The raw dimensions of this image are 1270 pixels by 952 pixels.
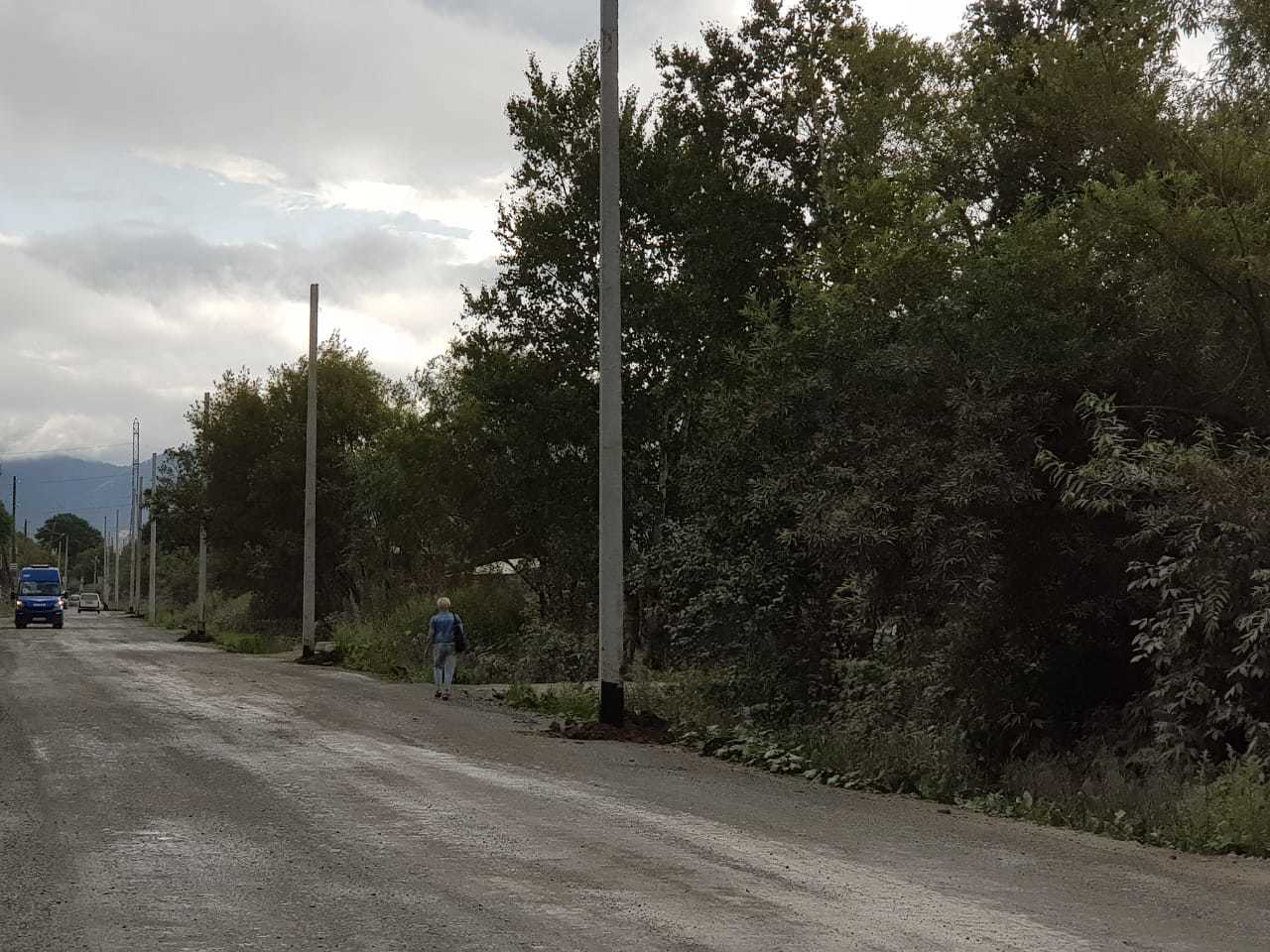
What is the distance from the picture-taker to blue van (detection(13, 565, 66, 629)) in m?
60.9

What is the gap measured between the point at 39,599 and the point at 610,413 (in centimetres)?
5251

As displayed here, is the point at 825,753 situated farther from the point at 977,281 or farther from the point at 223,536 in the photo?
the point at 223,536

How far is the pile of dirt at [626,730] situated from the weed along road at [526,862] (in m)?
1.34

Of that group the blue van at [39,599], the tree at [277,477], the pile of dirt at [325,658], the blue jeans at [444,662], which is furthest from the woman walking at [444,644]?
the blue van at [39,599]

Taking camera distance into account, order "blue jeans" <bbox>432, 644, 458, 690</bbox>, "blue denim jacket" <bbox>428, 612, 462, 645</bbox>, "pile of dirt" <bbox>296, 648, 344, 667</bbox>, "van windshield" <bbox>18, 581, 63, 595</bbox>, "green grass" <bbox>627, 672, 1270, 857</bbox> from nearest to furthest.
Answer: "green grass" <bbox>627, 672, 1270, 857</bbox>
"blue denim jacket" <bbox>428, 612, 462, 645</bbox>
"blue jeans" <bbox>432, 644, 458, 690</bbox>
"pile of dirt" <bbox>296, 648, 344, 667</bbox>
"van windshield" <bbox>18, 581, 63, 595</bbox>

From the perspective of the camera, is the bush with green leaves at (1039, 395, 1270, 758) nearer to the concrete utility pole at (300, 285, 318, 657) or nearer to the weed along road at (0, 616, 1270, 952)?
the weed along road at (0, 616, 1270, 952)

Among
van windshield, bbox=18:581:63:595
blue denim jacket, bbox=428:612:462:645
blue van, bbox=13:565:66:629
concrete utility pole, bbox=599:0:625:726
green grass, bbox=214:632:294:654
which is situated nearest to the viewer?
concrete utility pole, bbox=599:0:625:726

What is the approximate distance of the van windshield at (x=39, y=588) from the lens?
6246cm

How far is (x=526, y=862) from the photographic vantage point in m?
8.31

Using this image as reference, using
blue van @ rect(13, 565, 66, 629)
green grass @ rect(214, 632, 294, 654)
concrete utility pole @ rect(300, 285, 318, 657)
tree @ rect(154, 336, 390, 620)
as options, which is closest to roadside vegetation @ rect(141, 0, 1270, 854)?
concrete utility pole @ rect(300, 285, 318, 657)

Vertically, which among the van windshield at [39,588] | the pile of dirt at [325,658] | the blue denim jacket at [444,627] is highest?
the blue denim jacket at [444,627]

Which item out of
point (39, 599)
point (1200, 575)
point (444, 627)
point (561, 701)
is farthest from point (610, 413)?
point (39, 599)

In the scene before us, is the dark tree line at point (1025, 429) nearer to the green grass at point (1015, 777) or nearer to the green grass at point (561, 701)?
the green grass at point (1015, 777)

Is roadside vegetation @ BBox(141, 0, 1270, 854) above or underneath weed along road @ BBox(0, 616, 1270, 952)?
above
